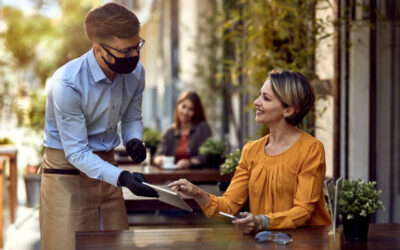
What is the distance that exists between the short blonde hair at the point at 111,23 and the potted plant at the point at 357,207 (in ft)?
3.48

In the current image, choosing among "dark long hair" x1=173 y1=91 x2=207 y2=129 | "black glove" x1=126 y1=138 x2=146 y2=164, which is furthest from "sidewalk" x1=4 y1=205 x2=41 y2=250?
"black glove" x1=126 y1=138 x2=146 y2=164

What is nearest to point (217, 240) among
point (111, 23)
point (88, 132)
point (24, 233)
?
point (88, 132)

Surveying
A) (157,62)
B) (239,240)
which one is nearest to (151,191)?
(239,240)

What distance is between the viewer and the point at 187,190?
2.33 m

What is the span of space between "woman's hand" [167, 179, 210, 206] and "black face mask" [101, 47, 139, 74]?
58 centimetres

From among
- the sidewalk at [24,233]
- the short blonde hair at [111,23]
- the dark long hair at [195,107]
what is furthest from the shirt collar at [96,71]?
the dark long hair at [195,107]

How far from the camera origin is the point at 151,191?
2.25 m

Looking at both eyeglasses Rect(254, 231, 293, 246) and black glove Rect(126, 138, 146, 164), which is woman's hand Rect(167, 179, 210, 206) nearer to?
eyeglasses Rect(254, 231, 293, 246)

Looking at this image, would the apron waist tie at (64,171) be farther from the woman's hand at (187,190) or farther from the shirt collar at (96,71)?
the woman's hand at (187,190)

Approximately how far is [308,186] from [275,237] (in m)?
0.36

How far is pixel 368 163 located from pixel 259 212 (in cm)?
186

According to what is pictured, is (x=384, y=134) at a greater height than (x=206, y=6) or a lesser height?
lesser

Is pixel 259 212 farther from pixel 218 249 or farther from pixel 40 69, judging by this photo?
pixel 40 69

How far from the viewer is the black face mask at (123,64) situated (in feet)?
8.48
